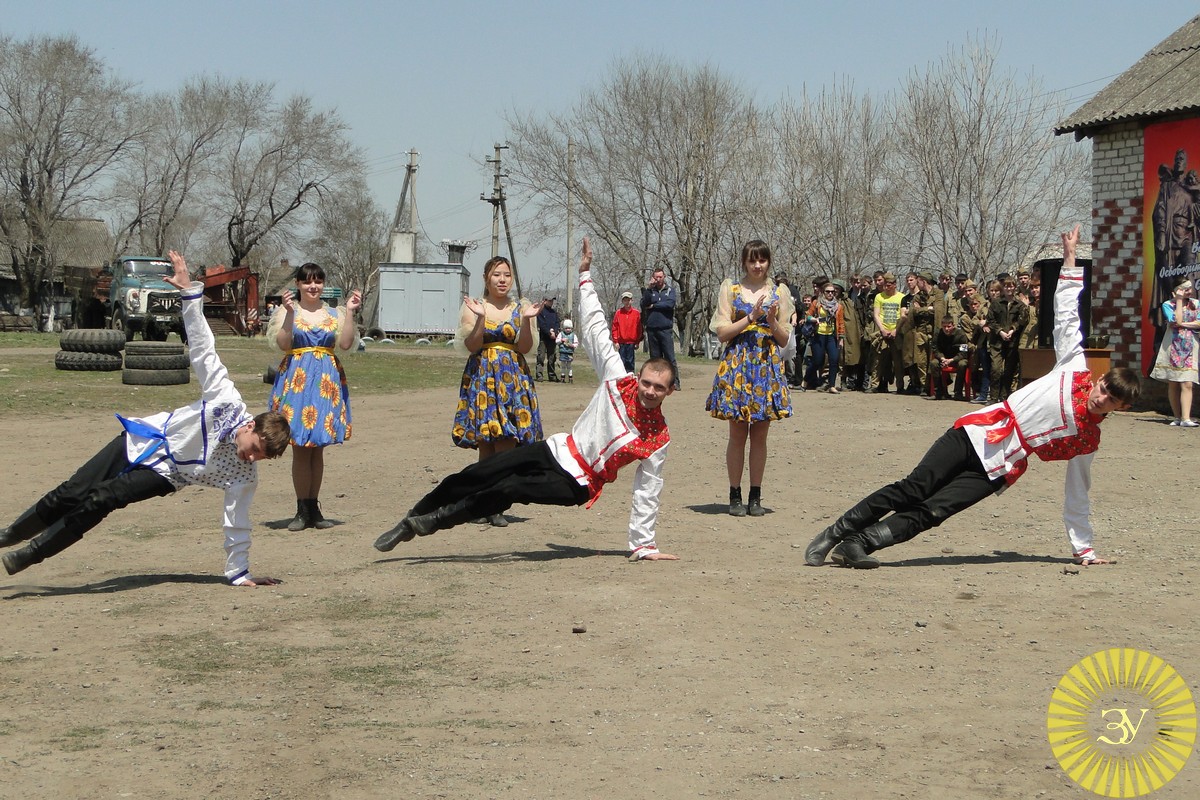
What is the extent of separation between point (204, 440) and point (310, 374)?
210 centimetres

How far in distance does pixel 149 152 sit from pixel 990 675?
5803 cm

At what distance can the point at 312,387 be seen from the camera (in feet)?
30.3

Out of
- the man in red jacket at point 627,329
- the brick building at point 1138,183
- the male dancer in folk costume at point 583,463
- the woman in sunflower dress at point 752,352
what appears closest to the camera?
the male dancer in folk costume at point 583,463

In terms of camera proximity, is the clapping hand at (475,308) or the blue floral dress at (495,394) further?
the blue floral dress at (495,394)

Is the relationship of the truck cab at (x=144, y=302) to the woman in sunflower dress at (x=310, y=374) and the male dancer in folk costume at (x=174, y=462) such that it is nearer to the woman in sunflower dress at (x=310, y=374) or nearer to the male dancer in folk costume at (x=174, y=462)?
the woman in sunflower dress at (x=310, y=374)

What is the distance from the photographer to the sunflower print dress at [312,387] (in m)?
9.16

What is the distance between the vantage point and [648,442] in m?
7.72

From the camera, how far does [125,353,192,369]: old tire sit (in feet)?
72.8

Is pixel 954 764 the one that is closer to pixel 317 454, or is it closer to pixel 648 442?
pixel 648 442

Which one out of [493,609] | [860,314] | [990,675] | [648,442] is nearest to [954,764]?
[990,675]

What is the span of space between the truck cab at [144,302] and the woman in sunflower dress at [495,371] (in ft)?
99.7

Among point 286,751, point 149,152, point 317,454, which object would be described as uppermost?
point 149,152

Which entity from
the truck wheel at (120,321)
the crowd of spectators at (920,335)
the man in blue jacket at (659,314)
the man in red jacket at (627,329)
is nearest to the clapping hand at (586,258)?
the crowd of spectators at (920,335)

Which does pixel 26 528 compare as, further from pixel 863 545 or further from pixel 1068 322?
pixel 1068 322
